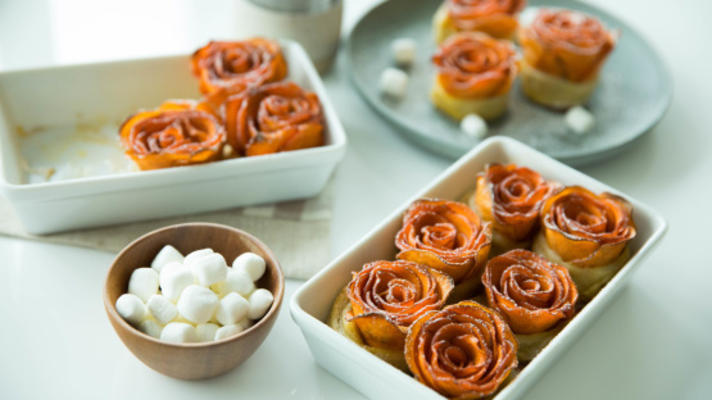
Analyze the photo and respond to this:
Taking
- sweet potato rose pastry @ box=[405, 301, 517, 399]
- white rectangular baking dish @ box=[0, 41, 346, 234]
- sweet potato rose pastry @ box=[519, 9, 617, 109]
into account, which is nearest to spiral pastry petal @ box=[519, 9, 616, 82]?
sweet potato rose pastry @ box=[519, 9, 617, 109]

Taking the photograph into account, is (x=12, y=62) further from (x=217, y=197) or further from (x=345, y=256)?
(x=345, y=256)

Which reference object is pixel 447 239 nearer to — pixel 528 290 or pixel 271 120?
pixel 528 290

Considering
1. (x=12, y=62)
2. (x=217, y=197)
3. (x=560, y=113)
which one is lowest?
Result: (x=12, y=62)

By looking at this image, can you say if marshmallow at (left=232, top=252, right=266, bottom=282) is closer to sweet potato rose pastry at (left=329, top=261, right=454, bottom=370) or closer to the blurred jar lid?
sweet potato rose pastry at (left=329, top=261, right=454, bottom=370)

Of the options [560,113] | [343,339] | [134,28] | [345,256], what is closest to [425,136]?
[560,113]

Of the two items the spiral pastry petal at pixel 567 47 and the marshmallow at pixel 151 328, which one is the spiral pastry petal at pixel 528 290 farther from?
the spiral pastry petal at pixel 567 47

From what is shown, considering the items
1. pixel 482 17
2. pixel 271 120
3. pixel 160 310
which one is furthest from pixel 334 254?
pixel 482 17

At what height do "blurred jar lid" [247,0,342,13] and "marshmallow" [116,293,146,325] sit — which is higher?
"blurred jar lid" [247,0,342,13]

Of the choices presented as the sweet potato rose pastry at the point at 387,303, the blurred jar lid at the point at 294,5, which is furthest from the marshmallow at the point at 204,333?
the blurred jar lid at the point at 294,5
